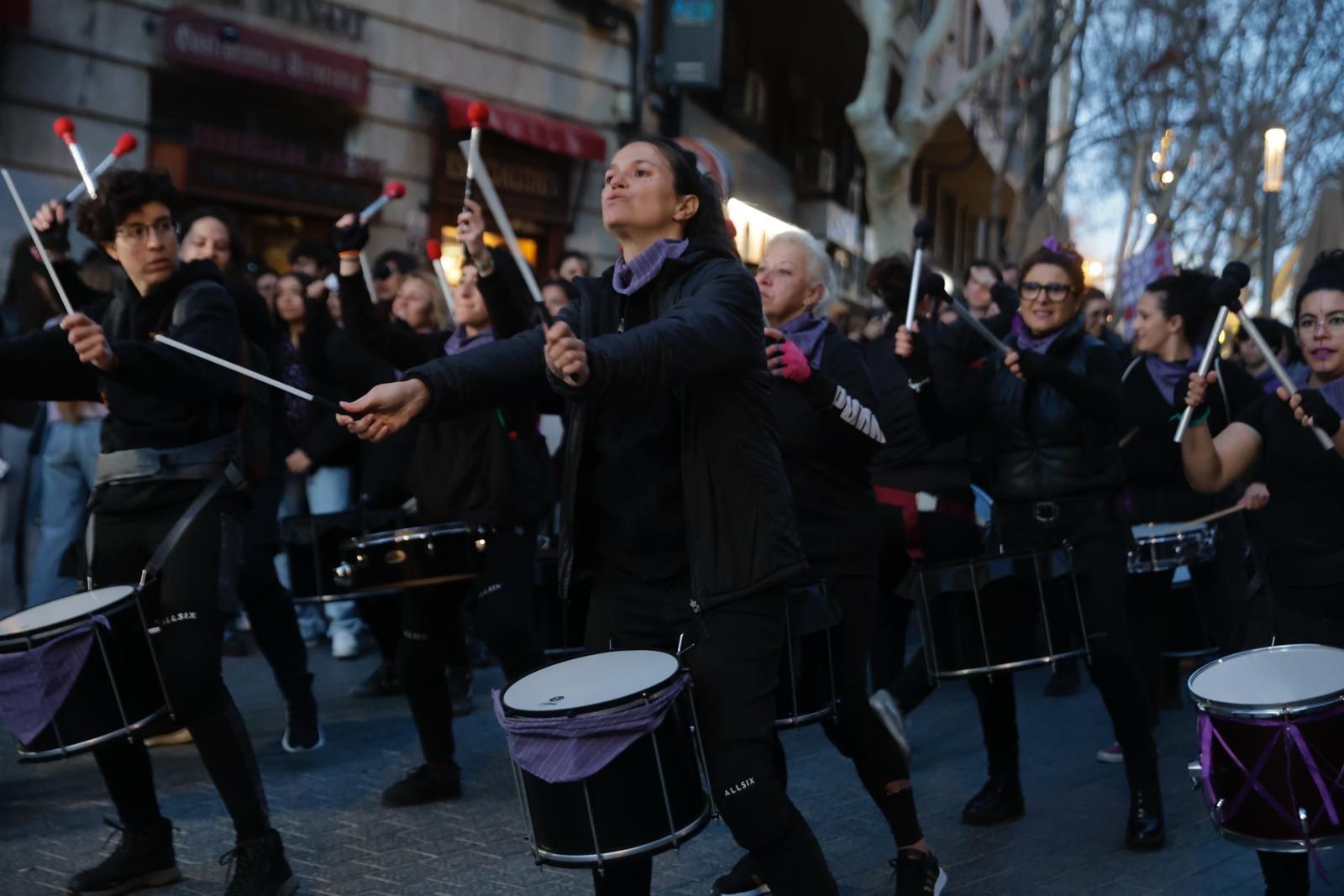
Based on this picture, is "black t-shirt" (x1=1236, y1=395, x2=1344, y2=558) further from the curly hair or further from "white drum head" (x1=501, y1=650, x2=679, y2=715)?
the curly hair

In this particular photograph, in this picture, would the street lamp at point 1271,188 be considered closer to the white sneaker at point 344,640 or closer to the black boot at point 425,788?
the white sneaker at point 344,640

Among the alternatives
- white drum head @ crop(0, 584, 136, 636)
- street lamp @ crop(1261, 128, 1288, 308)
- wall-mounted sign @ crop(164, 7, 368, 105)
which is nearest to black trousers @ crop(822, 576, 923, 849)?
white drum head @ crop(0, 584, 136, 636)

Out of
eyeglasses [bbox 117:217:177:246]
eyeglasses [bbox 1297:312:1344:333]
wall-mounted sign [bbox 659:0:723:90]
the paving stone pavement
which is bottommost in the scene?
the paving stone pavement

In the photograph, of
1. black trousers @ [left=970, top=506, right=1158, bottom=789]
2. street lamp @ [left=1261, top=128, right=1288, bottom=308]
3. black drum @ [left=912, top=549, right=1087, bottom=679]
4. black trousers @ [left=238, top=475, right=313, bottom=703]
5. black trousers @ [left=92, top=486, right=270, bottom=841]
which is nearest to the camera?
black trousers @ [left=92, top=486, right=270, bottom=841]

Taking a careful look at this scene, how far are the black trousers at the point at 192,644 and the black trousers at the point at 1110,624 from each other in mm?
2523

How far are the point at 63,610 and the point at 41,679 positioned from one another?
0.84 feet

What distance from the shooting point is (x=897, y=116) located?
60.8 feet

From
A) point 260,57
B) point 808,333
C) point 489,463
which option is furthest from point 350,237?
point 260,57

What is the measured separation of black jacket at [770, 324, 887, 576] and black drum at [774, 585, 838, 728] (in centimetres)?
33

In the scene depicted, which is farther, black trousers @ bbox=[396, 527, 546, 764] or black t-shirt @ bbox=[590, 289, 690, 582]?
black trousers @ bbox=[396, 527, 546, 764]

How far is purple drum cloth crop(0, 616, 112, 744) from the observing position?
462cm

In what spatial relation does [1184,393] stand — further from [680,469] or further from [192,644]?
[192,644]

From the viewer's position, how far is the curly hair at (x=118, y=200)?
5148 millimetres

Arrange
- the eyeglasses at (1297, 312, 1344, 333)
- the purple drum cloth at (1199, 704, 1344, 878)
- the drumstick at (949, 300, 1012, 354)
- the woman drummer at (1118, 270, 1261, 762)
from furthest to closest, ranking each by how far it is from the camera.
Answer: the woman drummer at (1118, 270, 1261, 762) < the drumstick at (949, 300, 1012, 354) < the eyeglasses at (1297, 312, 1344, 333) < the purple drum cloth at (1199, 704, 1344, 878)
